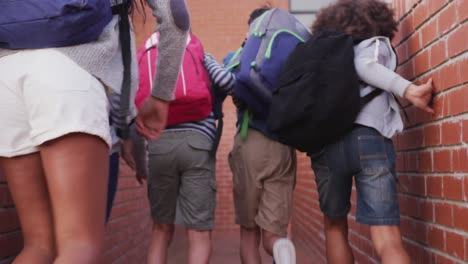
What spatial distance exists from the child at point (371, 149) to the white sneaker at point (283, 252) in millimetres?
374

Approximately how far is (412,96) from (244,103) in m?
1.27

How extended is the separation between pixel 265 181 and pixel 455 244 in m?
1.48

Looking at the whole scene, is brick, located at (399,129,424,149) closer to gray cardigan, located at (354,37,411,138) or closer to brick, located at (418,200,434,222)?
gray cardigan, located at (354,37,411,138)

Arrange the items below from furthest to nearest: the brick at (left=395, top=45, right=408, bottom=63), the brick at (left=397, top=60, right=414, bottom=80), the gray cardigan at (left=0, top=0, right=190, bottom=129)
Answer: the brick at (left=395, top=45, right=408, bottom=63)
the brick at (left=397, top=60, right=414, bottom=80)
the gray cardigan at (left=0, top=0, right=190, bottom=129)

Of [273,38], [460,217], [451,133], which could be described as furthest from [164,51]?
[273,38]

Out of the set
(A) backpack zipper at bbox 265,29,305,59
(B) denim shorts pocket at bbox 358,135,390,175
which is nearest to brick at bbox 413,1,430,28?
(B) denim shorts pocket at bbox 358,135,390,175

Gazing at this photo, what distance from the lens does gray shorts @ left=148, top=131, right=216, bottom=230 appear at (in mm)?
3502

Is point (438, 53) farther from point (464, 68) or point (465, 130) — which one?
point (465, 130)

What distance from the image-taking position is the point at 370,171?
102 inches

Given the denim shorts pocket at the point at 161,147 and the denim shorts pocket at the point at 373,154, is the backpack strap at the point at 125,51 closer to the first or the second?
the denim shorts pocket at the point at 373,154

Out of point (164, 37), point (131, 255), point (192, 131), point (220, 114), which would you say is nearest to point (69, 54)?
point (164, 37)

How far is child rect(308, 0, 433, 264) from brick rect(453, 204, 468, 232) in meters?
0.36

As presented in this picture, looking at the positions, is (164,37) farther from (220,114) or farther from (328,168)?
(220,114)

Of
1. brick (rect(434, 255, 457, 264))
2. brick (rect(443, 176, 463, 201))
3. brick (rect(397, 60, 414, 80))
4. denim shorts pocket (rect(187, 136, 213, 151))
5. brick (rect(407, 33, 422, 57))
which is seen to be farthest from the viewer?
denim shorts pocket (rect(187, 136, 213, 151))
